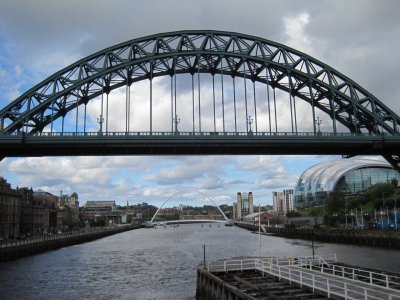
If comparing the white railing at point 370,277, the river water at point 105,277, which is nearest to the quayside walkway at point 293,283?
the white railing at point 370,277

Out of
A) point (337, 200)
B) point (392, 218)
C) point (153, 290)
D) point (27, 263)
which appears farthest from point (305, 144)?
point (337, 200)

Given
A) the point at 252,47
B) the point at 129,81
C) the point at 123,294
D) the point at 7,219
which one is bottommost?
the point at 123,294

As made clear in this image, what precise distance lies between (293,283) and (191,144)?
25.4 m

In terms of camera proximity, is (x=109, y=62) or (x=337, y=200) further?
(x=337, y=200)

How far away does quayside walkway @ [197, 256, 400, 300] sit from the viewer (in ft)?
77.9

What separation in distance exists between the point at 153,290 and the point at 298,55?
34790mm

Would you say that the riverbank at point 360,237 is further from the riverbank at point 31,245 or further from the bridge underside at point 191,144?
the riverbank at point 31,245

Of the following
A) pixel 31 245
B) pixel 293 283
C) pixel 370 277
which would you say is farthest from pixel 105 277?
pixel 31 245

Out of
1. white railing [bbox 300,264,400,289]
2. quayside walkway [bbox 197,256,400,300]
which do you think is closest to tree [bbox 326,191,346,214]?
quayside walkway [bbox 197,256,400,300]

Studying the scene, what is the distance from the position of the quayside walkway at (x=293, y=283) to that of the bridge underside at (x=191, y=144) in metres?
16.0

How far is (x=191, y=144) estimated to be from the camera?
2026 inches

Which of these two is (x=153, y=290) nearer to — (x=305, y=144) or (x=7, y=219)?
(x=305, y=144)

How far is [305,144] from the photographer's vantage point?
53.3 meters

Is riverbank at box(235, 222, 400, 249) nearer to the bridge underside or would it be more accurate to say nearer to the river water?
the river water
